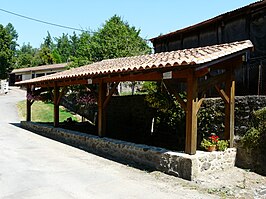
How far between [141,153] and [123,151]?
33.3 inches

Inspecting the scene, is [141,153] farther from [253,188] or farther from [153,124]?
[153,124]

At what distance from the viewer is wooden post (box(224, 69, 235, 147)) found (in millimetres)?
7730

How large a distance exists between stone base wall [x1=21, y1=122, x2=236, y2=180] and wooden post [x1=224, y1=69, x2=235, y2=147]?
457 mm

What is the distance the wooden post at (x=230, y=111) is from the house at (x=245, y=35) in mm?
1089

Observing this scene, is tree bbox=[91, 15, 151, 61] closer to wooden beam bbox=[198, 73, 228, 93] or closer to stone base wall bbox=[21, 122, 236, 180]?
stone base wall bbox=[21, 122, 236, 180]

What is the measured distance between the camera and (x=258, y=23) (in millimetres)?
10289

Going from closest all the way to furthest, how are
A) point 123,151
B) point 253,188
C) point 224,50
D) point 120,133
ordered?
point 253,188, point 224,50, point 123,151, point 120,133

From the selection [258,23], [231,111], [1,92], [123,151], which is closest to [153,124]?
[123,151]

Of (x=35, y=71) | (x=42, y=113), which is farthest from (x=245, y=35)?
(x=35, y=71)

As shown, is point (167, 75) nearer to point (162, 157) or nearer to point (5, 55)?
point (162, 157)

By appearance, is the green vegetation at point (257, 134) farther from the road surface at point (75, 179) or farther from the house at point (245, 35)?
the road surface at point (75, 179)

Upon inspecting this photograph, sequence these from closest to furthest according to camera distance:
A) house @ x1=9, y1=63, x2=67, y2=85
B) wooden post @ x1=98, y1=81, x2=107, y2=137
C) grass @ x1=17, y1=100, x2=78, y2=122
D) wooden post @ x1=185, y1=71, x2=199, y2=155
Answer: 1. wooden post @ x1=185, y1=71, x2=199, y2=155
2. wooden post @ x1=98, y1=81, x2=107, y2=137
3. grass @ x1=17, y1=100, x2=78, y2=122
4. house @ x1=9, y1=63, x2=67, y2=85

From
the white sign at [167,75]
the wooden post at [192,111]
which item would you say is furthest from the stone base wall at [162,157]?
the white sign at [167,75]

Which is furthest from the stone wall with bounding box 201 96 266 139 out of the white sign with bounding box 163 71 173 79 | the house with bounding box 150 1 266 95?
the white sign with bounding box 163 71 173 79
